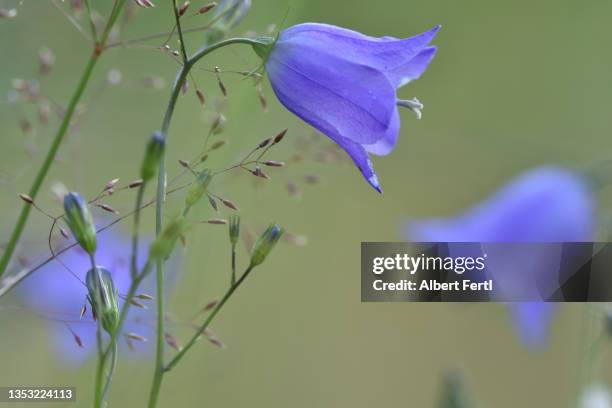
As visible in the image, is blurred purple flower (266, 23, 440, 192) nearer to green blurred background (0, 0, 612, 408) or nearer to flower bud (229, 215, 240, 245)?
flower bud (229, 215, 240, 245)

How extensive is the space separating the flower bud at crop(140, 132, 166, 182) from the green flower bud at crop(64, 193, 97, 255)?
5 cm

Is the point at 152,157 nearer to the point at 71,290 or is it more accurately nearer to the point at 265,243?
the point at 265,243

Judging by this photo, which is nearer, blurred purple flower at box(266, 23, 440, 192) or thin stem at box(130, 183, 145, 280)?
thin stem at box(130, 183, 145, 280)

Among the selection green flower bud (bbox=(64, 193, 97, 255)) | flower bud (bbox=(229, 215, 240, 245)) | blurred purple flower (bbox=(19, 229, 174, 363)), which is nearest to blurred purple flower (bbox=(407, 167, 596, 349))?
blurred purple flower (bbox=(19, 229, 174, 363))

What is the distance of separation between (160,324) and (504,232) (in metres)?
0.66

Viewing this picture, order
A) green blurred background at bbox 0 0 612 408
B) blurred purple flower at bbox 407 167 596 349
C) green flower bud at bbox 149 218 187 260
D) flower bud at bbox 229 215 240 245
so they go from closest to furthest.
A: green flower bud at bbox 149 218 187 260, flower bud at bbox 229 215 240 245, blurred purple flower at bbox 407 167 596 349, green blurred background at bbox 0 0 612 408

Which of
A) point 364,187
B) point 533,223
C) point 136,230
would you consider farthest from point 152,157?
point 364,187

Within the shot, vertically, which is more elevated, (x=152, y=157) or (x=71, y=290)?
(x=71, y=290)

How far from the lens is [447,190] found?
Result: 2.41 m

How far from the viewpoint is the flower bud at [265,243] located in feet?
1.93

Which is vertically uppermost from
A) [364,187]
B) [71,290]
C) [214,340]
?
[364,187]

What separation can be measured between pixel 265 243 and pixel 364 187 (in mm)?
1893

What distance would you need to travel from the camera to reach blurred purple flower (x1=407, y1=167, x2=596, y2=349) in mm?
1032

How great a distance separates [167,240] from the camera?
0.49 m
